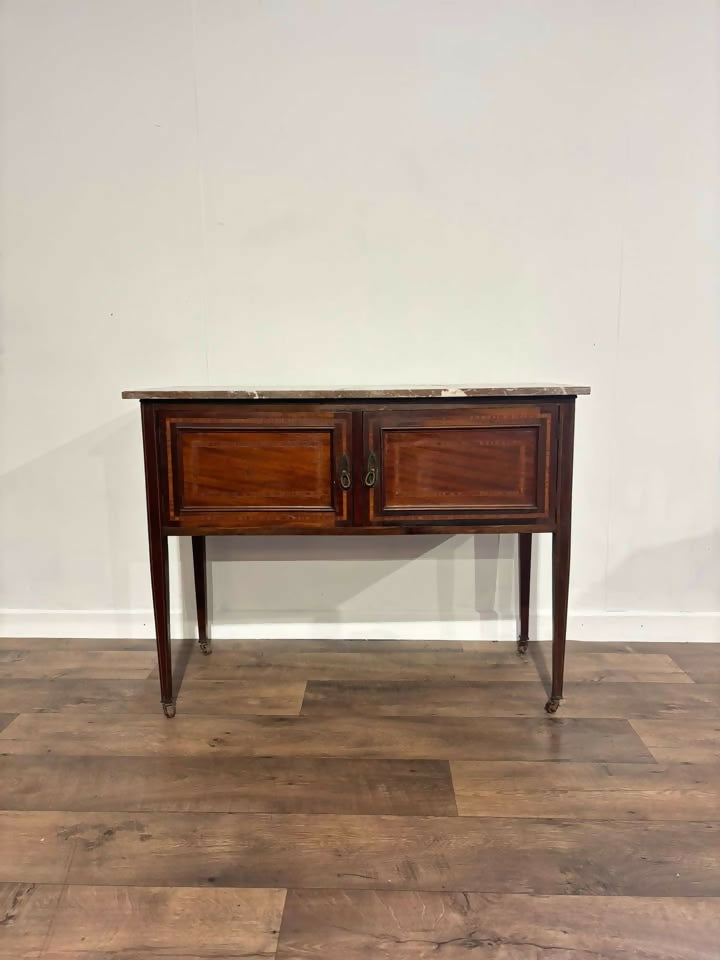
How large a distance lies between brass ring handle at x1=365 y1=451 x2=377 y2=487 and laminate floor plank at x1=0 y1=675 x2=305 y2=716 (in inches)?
25.1

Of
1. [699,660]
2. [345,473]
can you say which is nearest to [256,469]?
[345,473]

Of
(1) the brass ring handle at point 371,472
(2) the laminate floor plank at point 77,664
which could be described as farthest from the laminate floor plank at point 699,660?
(2) the laminate floor plank at point 77,664

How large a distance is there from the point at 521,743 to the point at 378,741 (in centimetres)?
34

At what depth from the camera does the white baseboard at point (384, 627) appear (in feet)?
6.94

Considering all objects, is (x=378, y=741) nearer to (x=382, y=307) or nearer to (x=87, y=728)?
(x=87, y=728)

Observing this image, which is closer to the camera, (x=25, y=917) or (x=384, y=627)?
(x=25, y=917)

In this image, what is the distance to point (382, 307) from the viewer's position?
2004mm

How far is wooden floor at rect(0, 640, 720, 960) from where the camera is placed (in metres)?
1.04

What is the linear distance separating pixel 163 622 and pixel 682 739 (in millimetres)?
1296

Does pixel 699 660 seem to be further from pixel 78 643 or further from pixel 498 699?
pixel 78 643

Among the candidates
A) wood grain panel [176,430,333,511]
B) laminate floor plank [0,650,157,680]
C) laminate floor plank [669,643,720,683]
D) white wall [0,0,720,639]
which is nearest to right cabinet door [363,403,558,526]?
wood grain panel [176,430,333,511]

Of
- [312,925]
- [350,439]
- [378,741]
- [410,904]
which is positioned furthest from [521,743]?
[350,439]

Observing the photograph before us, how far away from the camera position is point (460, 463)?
5.14 feet

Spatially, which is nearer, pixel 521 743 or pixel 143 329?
pixel 521 743
